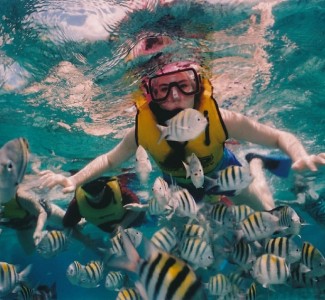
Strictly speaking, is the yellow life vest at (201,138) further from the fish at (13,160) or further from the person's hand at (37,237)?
the fish at (13,160)

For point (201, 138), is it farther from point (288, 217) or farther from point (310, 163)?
point (310, 163)

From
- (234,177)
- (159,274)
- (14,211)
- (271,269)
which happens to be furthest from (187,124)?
(14,211)

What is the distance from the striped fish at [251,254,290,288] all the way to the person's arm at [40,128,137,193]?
344 centimetres

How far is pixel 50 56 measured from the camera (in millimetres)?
8484

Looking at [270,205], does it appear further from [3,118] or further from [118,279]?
[3,118]

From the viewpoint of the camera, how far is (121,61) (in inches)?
347

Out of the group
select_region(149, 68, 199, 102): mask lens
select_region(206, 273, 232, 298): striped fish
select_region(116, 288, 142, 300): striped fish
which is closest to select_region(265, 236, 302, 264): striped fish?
select_region(206, 273, 232, 298): striped fish

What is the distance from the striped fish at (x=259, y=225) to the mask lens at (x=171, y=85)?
2495mm

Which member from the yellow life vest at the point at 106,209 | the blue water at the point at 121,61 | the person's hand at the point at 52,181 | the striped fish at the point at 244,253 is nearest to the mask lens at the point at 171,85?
the blue water at the point at 121,61

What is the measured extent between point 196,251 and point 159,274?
3.54 metres

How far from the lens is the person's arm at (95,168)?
18.7 feet

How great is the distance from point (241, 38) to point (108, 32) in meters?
3.44

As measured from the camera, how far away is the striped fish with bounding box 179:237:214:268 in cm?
566

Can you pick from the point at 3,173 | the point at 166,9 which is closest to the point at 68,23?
the point at 166,9
